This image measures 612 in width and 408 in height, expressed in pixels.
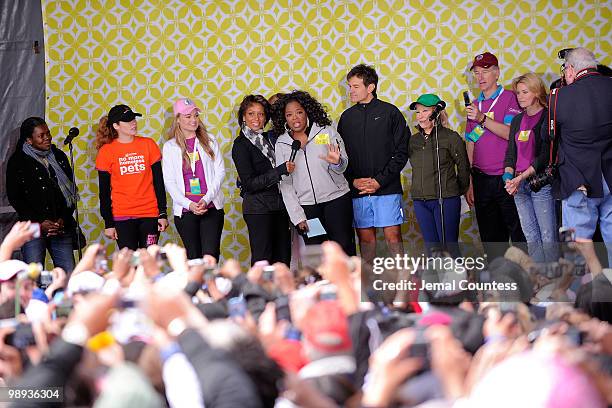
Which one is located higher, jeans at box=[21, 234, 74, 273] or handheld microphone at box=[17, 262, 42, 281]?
handheld microphone at box=[17, 262, 42, 281]

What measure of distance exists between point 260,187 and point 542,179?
5.18ft

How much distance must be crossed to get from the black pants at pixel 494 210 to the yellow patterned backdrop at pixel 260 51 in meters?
0.88

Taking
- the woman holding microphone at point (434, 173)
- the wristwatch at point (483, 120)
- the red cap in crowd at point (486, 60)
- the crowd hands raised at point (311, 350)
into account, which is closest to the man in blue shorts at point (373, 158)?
the woman holding microphone at point (434, 173)

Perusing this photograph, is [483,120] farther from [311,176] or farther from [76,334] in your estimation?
[76,334]

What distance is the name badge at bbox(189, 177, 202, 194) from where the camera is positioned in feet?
16.3

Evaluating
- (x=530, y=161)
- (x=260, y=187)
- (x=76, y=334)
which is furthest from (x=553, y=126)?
(x=76, y=334)

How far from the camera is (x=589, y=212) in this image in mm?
4195

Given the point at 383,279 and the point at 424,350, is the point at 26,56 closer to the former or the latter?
the point at 383,279

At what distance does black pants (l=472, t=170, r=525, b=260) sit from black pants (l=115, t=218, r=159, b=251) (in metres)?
2.09

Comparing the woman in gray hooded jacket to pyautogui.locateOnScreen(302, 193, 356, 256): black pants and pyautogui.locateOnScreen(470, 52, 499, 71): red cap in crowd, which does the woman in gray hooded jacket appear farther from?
pyautogui.locateOnScreen(470, 52, 499, 71): red cap in crowd

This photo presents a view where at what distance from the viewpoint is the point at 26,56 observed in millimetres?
6012

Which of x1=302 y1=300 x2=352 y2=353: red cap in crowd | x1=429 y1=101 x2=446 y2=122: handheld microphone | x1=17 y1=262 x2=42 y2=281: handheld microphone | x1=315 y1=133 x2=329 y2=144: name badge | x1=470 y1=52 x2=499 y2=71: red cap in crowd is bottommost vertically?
x1=302 y1=300 x2=352 y2=353: red cap in crowd

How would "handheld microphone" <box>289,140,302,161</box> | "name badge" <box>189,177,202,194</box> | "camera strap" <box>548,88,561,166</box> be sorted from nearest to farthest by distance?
"camera strap" <box>548,88,561,166</box> < "handheld microphone" <box>289,140,302,161</box> < "name badge" <box>189,177,202,194</box>

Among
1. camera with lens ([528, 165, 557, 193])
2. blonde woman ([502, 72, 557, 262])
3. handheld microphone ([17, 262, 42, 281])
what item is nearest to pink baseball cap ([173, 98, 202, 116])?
blonde woman ([502, 72, 557, 262])
